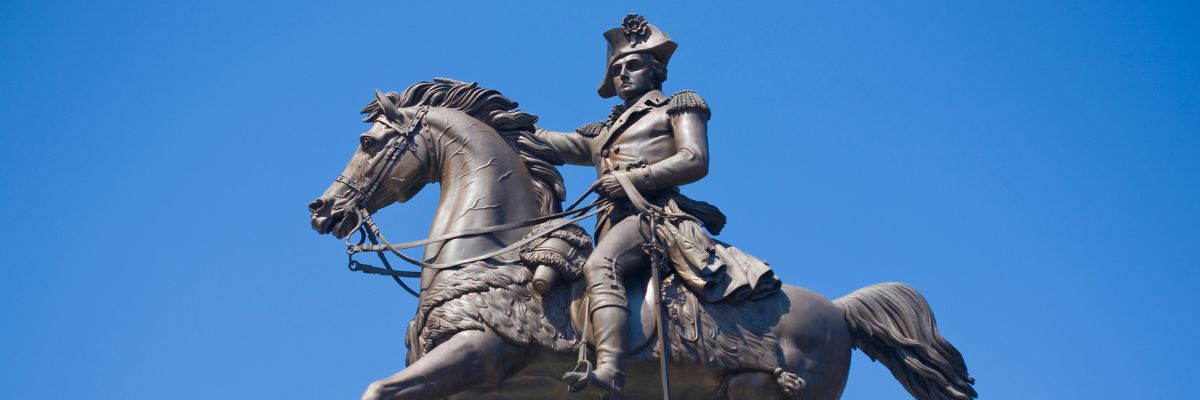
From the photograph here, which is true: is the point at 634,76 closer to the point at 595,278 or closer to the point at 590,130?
the point at 590,130

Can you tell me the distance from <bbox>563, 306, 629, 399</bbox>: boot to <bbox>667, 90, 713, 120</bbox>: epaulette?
1989mm

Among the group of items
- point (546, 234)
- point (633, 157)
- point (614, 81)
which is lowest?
point (546, 234)

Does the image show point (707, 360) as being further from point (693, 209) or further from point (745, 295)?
point (693, 209)

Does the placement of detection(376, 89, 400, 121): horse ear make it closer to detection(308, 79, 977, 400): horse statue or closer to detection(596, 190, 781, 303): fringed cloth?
detection(308, 79, 977, 400): horse statue

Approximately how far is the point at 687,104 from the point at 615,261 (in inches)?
65.1

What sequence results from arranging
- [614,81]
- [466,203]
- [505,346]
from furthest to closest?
[614,81] < [466,203] < [505,346]

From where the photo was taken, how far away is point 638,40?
13.6m

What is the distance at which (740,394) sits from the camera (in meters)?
11.9

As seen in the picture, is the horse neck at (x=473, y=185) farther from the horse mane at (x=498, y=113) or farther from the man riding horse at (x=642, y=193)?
the man riding horse at (x=642, y=193)

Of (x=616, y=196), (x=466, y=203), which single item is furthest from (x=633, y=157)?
(x=466, y=203)

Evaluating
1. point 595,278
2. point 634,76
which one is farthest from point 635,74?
point 595,278

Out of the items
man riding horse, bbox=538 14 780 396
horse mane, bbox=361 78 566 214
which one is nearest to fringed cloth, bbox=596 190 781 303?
man riding horse, bbox=538 14 780 396

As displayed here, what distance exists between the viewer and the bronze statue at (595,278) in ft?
38.3

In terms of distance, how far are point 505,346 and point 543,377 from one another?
1.27ft
